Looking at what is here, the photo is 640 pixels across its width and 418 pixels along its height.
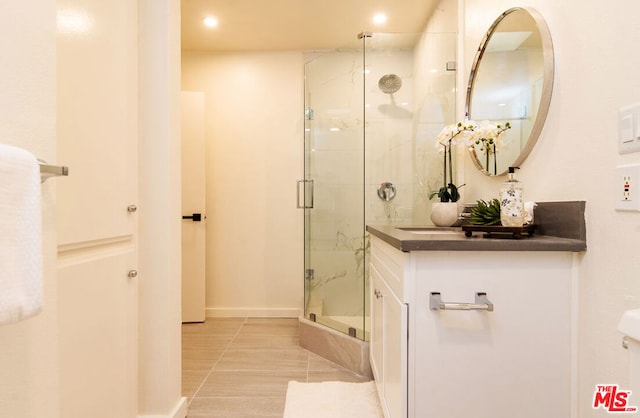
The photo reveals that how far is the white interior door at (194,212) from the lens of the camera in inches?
122

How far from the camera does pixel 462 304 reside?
3.37 feet

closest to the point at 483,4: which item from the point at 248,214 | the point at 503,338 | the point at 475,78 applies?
the point at 475,78

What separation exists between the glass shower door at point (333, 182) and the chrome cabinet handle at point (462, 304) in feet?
5.23

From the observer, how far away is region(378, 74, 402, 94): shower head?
2.67 meters

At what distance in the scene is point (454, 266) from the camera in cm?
107

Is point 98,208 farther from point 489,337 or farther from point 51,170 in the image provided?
point 489,337

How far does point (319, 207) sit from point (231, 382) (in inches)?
56.8

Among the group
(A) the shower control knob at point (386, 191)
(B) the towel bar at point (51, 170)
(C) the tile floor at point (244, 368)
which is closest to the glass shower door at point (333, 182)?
(A) the shower control knob at point (386, 191)

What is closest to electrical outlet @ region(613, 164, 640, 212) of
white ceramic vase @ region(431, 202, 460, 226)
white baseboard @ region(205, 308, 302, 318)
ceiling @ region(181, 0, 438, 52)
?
white ceramic vase @ region(431, 202, 460, 226)

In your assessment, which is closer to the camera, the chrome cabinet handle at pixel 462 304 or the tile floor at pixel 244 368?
the chrome cabinet handle at pixel 462 304

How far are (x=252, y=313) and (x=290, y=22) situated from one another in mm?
2640

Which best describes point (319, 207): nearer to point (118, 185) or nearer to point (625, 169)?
point (118, 185)

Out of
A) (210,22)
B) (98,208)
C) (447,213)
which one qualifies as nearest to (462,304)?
(447,213)

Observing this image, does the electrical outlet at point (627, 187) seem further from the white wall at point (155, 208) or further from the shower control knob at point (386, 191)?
the shower control knob at point (386, 191)
